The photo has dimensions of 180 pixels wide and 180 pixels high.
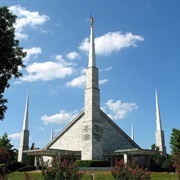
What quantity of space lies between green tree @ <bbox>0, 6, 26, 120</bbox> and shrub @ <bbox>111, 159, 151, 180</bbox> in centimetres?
986

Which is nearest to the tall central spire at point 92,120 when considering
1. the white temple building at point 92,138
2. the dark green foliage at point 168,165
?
the white temple building at point 92,138

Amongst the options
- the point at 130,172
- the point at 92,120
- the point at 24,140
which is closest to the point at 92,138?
the point at 92,120

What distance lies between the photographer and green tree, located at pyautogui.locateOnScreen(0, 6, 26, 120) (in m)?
17.3

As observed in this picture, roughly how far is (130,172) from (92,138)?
21613mm

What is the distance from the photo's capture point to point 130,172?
1134 cm

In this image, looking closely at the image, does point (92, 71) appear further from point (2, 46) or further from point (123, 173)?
point (123, 173)

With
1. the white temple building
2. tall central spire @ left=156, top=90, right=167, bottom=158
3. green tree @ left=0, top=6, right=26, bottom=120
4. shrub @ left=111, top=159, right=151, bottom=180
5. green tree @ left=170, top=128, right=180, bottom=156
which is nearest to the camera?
shrub @ left=111, top=159, right=151, bottom=180

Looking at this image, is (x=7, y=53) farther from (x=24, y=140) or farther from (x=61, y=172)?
(x=24, y=140)

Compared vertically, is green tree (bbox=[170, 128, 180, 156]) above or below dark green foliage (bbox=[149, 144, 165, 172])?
above

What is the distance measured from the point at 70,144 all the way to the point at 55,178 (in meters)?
29.4

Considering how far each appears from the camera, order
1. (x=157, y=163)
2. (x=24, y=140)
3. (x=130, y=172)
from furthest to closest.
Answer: (x=24, y=140)
(x=157, y=163)
(x=130, y=172)

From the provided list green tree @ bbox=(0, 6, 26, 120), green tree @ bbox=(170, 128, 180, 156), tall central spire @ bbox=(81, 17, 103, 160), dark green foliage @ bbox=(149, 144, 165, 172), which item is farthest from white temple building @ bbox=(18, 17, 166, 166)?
green tree @ bbox=(0, 6, 26, 120)

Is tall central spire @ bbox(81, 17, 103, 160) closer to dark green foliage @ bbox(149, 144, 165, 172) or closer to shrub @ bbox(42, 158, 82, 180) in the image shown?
dark green foliage @ bbox(149, 144, 165, 172)

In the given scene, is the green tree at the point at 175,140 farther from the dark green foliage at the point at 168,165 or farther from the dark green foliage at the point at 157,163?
the dark green foliage at the point at 168,165
